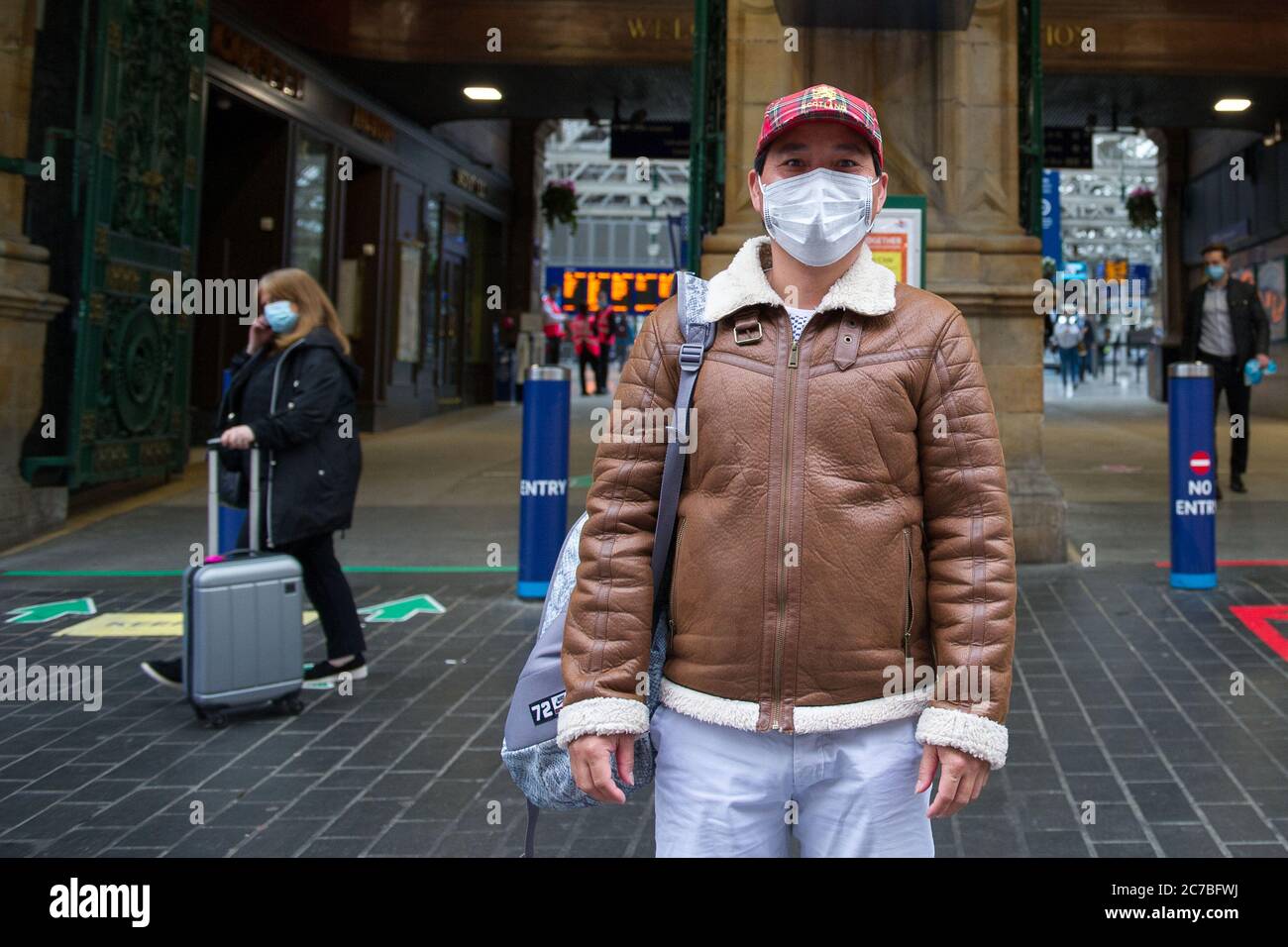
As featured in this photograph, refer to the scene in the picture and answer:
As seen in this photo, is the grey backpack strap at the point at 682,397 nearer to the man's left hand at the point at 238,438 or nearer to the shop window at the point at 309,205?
the man's left hand at the point at 238,438

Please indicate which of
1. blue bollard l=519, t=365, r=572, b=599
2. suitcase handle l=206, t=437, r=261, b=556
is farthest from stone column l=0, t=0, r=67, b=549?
suitcase handle l=206, t=437, r=261, b=556

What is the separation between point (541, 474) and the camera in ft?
23.0

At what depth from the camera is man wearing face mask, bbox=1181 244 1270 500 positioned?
10.2 metres

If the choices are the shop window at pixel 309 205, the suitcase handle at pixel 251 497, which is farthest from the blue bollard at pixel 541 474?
the shop window at pixel 309 205

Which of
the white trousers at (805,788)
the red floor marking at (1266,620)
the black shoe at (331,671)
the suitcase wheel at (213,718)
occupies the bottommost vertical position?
the suitcase wheel at (213,718)

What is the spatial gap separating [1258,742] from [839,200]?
3.42 metres

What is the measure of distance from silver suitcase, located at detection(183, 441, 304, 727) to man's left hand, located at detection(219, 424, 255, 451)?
0.46m

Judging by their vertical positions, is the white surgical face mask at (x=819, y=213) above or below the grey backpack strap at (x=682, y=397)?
above

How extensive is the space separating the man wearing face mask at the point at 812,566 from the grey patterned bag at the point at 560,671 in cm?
3

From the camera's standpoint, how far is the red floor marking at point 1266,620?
564cm

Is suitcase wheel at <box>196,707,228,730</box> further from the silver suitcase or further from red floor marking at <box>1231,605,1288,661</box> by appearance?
red floor marking at <box>1231,605,1288,661</box>

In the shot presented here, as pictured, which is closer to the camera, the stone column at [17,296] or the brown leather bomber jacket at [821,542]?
the brown leather bomber jacket at [821,542]

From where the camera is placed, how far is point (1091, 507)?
373 inches
